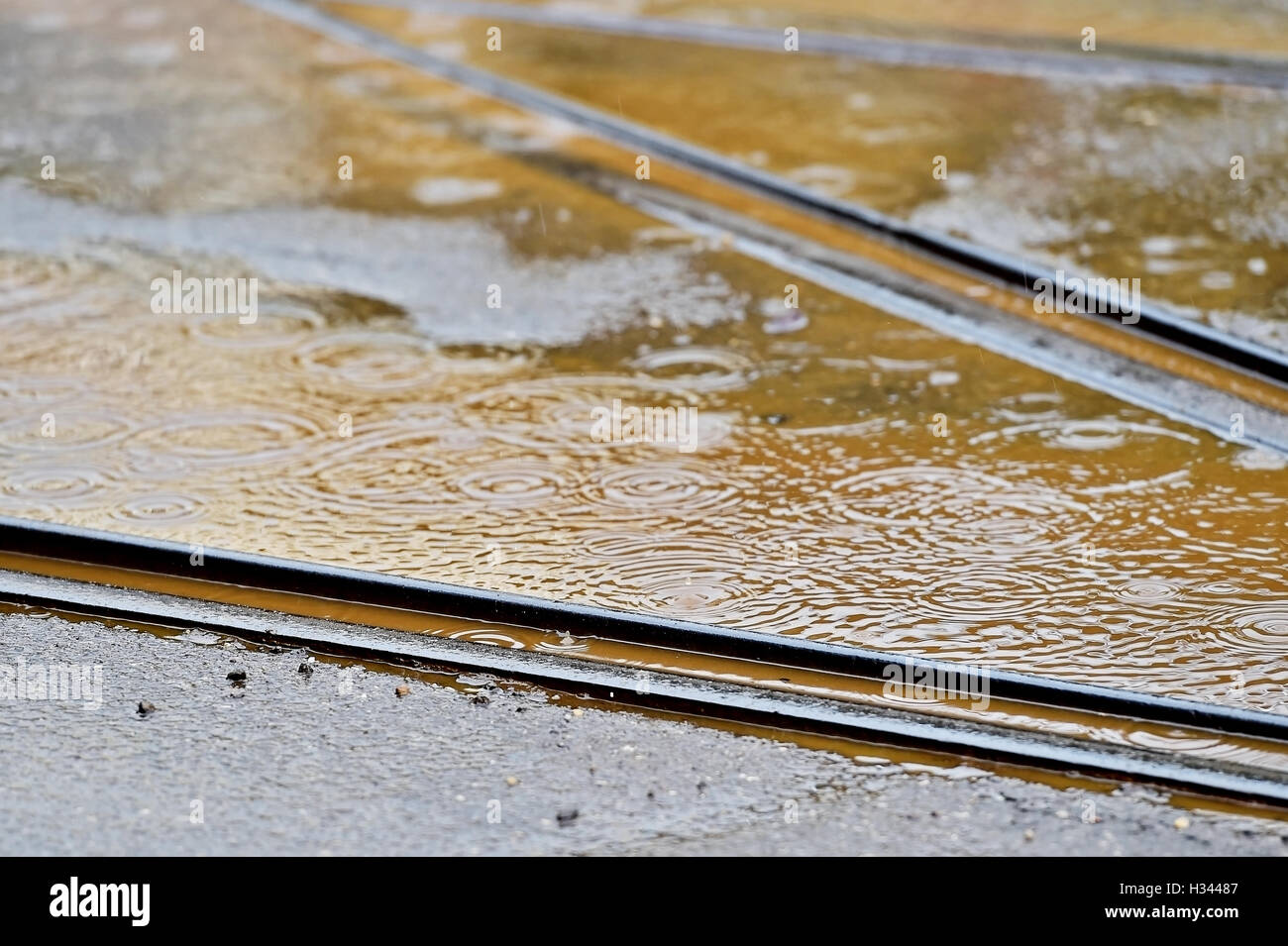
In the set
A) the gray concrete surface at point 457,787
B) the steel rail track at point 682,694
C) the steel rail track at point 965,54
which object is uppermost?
the steel rail track at point 965,54

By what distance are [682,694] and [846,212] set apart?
9.70 ft

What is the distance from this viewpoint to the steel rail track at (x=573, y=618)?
2.90m

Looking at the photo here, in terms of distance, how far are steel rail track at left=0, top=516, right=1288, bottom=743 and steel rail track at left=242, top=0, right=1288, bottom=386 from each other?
172cm

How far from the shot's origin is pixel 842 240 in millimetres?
5336

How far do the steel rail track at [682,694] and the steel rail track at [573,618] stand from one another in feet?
0.40

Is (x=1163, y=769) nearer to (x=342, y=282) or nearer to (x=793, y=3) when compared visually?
(x=342, y=282)

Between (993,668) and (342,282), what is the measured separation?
2926 millimetres

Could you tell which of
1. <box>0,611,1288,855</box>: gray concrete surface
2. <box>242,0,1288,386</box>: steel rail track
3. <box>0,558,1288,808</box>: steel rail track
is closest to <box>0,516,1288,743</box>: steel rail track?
<box>0,558,1288,808</box>: steel rail track

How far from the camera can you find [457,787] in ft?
9.03

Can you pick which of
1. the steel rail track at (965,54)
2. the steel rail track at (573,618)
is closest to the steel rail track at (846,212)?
the steel rail track at (965,54)

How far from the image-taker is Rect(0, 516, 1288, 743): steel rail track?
9.51 ft

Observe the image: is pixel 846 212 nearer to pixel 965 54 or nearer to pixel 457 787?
pixel 965 54

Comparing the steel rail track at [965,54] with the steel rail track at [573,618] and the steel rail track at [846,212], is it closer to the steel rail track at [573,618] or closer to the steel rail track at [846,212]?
the steel rail track at [846,212]
